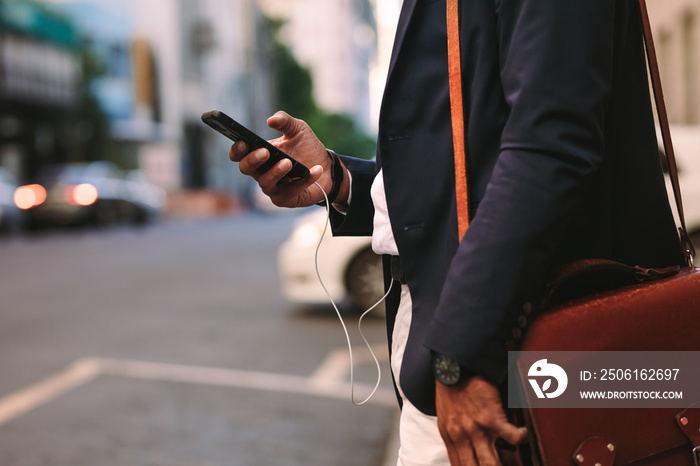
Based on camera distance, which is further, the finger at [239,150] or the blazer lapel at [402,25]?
the finger at [239,150]

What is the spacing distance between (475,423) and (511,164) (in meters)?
0.37

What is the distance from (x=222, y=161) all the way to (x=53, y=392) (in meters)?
48.1

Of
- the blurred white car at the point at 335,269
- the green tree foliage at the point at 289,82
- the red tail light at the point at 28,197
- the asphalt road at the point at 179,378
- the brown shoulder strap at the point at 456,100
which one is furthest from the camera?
the green tree foliage at the point at 289,82

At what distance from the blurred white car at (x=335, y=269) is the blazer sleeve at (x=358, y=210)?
14.3ft

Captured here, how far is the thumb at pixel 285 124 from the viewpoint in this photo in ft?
4.74

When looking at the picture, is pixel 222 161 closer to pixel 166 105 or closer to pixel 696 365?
pixel 166 105

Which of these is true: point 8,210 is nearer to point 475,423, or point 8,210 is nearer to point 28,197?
point 28,197

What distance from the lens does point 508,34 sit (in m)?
1.04

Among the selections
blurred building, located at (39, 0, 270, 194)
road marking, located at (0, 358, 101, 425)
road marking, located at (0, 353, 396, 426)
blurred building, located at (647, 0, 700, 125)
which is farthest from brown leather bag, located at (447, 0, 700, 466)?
blurred building, located at (39, 0, 270, 194)

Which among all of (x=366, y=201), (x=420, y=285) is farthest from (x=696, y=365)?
(x=366, y=201)

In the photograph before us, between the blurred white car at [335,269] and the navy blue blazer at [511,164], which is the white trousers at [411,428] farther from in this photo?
the blurred white car at [335,269]

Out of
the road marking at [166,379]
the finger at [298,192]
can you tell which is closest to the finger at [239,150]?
Answer: the finger at [298,192]

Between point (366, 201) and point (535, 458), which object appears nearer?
point (535, 458)

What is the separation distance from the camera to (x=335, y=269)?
6168mm
